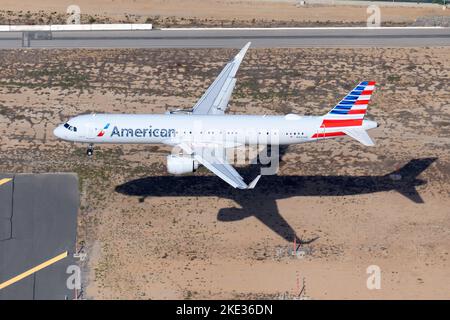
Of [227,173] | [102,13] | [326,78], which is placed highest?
[102,13]

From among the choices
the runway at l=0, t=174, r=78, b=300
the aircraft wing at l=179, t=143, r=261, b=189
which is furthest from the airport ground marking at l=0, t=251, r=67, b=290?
the aircraft wing at l=179, t=143, r=261, b=189

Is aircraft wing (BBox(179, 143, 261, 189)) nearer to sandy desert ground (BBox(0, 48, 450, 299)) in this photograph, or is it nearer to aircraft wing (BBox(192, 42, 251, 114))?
sandy desert ground (BBox(0, 48, 450, 299))

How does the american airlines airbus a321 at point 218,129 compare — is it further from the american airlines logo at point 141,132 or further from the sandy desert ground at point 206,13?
the sandy desert ground at point 206,13

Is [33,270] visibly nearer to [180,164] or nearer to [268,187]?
[180,164]

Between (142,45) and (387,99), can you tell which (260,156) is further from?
(142,45)

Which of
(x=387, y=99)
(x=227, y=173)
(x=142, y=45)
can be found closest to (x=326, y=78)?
(x=387, y=99)

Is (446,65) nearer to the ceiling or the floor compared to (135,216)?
nearer to the ceiling
